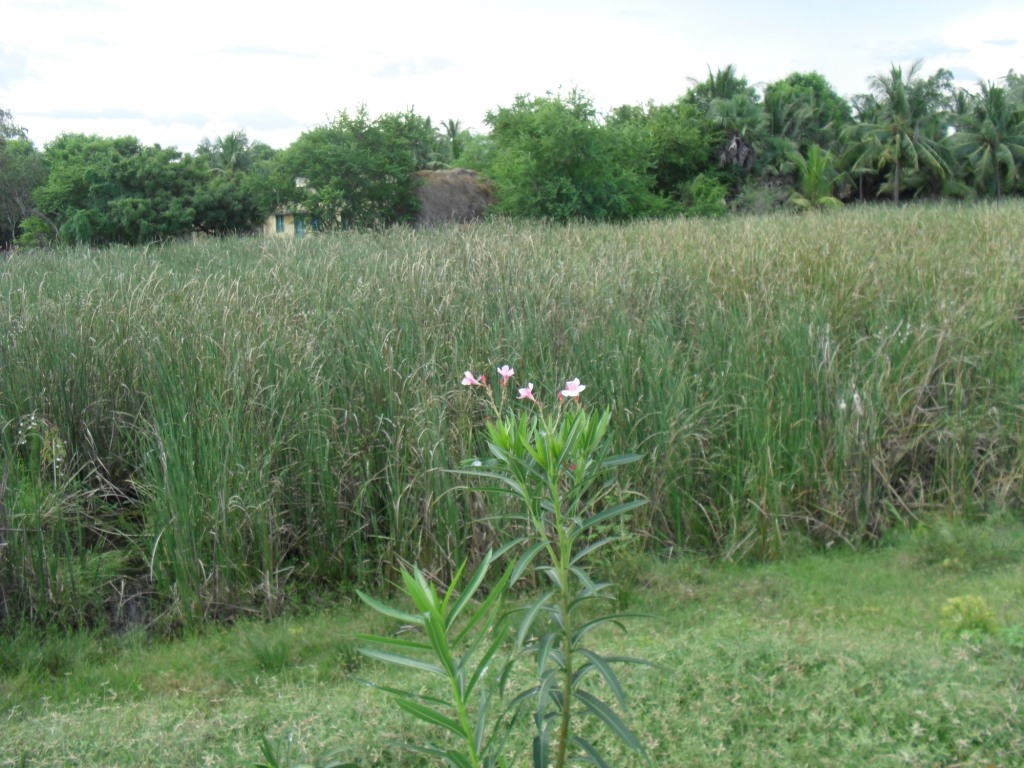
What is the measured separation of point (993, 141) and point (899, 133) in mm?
4400

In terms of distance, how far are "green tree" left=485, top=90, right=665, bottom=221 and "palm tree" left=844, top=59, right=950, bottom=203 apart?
695 inches

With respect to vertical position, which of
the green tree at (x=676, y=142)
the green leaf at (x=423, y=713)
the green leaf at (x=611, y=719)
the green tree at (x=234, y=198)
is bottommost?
the green leaf at (x=611, y=719)

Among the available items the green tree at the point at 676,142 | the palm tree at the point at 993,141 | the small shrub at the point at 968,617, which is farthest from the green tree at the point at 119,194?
the palm tree at the point at 993,141

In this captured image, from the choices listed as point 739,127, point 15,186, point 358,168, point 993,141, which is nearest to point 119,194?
point 358,168

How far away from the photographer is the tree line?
21.6m

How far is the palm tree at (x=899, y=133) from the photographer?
120ft

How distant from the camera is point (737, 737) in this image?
242cm

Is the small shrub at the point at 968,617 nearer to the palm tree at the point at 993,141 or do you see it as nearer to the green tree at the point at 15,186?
the green tree at the point at 15,186

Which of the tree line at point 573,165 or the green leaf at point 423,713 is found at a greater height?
the tree line at point 573,165

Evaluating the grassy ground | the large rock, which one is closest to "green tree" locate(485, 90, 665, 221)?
the large rock

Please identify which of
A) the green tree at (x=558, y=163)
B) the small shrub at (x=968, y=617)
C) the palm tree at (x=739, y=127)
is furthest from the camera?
the palm tree at (x=739, y=127)

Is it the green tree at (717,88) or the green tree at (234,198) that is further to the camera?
the green tree at (717,88)

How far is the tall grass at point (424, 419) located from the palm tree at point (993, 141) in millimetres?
35623

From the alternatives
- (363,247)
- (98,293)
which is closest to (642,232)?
(363,247)
